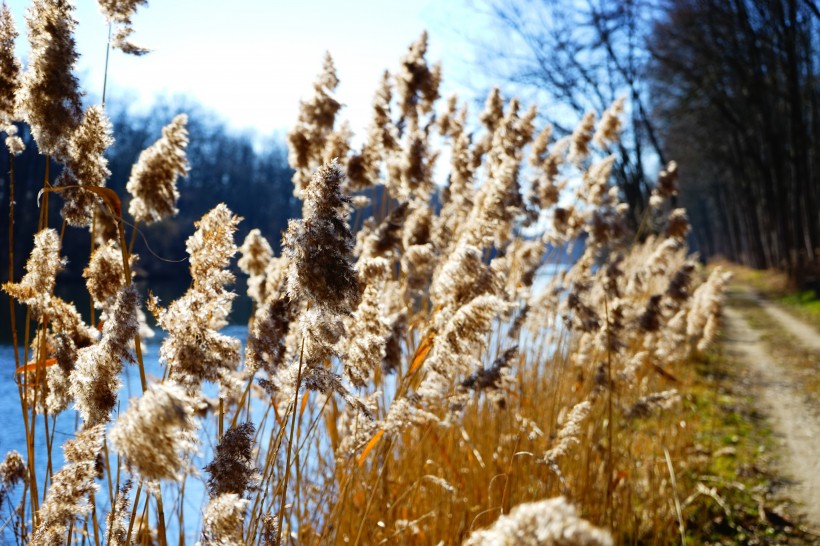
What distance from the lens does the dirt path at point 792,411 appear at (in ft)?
14.0

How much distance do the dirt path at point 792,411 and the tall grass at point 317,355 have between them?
0.93 metres

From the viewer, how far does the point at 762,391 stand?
7.09 m

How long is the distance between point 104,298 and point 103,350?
466 millimetres

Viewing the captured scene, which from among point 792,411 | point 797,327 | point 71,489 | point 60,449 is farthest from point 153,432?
point 797,327

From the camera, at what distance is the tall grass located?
1.23 meters

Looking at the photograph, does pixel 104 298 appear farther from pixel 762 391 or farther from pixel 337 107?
pixel 762 391

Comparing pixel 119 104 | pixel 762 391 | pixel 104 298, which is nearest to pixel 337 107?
pixel 104 298

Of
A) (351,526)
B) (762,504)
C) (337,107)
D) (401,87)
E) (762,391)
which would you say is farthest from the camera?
(762,391)

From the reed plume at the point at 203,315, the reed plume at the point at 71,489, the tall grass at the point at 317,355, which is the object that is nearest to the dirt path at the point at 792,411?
the tall grass at the point at 317,355

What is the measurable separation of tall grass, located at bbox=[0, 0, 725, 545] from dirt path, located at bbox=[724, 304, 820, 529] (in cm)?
93

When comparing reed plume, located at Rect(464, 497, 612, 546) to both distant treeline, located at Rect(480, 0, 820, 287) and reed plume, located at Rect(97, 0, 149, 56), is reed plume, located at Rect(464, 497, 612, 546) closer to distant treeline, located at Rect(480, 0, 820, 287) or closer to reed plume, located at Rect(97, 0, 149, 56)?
reed plume, located at Rect(97, 0, 149, 56)

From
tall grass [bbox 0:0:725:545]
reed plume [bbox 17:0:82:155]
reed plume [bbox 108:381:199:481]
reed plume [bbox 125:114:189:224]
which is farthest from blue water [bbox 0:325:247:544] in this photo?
reed plume [bbox 108:381:199:481]

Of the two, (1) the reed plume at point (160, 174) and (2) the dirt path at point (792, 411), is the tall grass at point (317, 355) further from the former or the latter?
(2) the dirt path at point (792, 411)

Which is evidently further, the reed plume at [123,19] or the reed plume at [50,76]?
the reed plume at [123,19]
